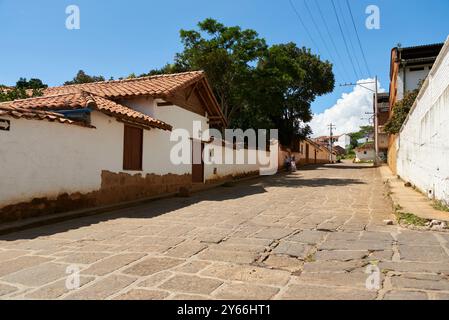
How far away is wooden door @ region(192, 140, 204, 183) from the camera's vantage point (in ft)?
54.4

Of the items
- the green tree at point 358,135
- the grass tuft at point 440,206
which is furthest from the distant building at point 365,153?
the grass tuft at point 440,206

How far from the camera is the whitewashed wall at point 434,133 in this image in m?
7.76

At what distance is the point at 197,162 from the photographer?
1691 cm

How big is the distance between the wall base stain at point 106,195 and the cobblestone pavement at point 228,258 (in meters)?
0.71

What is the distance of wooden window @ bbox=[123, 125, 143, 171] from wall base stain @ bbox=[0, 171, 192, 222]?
0.32 m

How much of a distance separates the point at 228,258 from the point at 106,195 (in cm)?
647

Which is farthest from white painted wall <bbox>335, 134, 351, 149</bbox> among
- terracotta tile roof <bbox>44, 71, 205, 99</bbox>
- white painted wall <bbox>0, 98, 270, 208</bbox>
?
white painted wall <bbox>0, 98, 270, 208</bbox>

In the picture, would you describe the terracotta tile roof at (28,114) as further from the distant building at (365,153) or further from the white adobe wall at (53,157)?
the distant building at (365,153)

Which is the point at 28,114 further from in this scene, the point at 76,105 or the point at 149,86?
the point at 149,86

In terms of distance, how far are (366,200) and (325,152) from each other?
5307cm

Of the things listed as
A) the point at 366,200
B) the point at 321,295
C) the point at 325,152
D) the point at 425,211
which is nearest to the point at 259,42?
the point at 366,200
